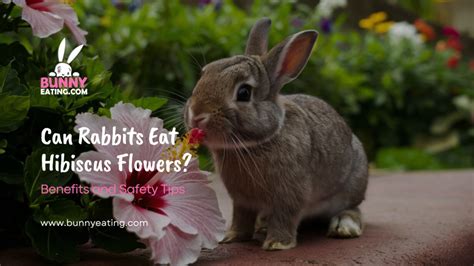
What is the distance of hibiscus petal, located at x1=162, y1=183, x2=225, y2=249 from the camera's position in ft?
5.08

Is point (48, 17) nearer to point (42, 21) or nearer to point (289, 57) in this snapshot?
point (42, 21)

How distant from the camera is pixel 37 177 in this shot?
59.2 inches

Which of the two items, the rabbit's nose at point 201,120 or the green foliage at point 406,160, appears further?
the green foliage at point 406,160

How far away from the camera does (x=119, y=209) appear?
4.77ft

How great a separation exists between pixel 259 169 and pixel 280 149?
9cm

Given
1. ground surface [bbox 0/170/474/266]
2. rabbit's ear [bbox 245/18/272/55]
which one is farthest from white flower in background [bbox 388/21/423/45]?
rabbit's ear [bbox 245/18/272/55]

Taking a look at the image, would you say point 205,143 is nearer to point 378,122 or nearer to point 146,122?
point 146,122

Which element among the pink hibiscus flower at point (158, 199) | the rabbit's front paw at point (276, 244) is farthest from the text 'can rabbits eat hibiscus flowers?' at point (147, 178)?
the rabbit's front paw at point (276, 244)

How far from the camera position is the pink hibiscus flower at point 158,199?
1.46 metres

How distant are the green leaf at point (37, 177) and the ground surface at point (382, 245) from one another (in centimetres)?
19

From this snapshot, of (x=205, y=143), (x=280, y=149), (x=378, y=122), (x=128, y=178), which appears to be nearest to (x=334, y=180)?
(x=280, y=149)

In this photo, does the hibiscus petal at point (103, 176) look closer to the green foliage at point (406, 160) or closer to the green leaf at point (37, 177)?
the green leaf at point (37, 177)

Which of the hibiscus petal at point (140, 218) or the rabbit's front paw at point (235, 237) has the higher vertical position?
the hibiscus petal at point (140, 218)

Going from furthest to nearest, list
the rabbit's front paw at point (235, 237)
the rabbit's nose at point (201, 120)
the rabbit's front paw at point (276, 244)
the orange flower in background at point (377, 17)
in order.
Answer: the orange flower in background at point (377, 17) → the rabbit's front paw at point (235, 237) → the rabbit's front paw at point (276, 244) → the rabbit's nose at point (201, 120)
